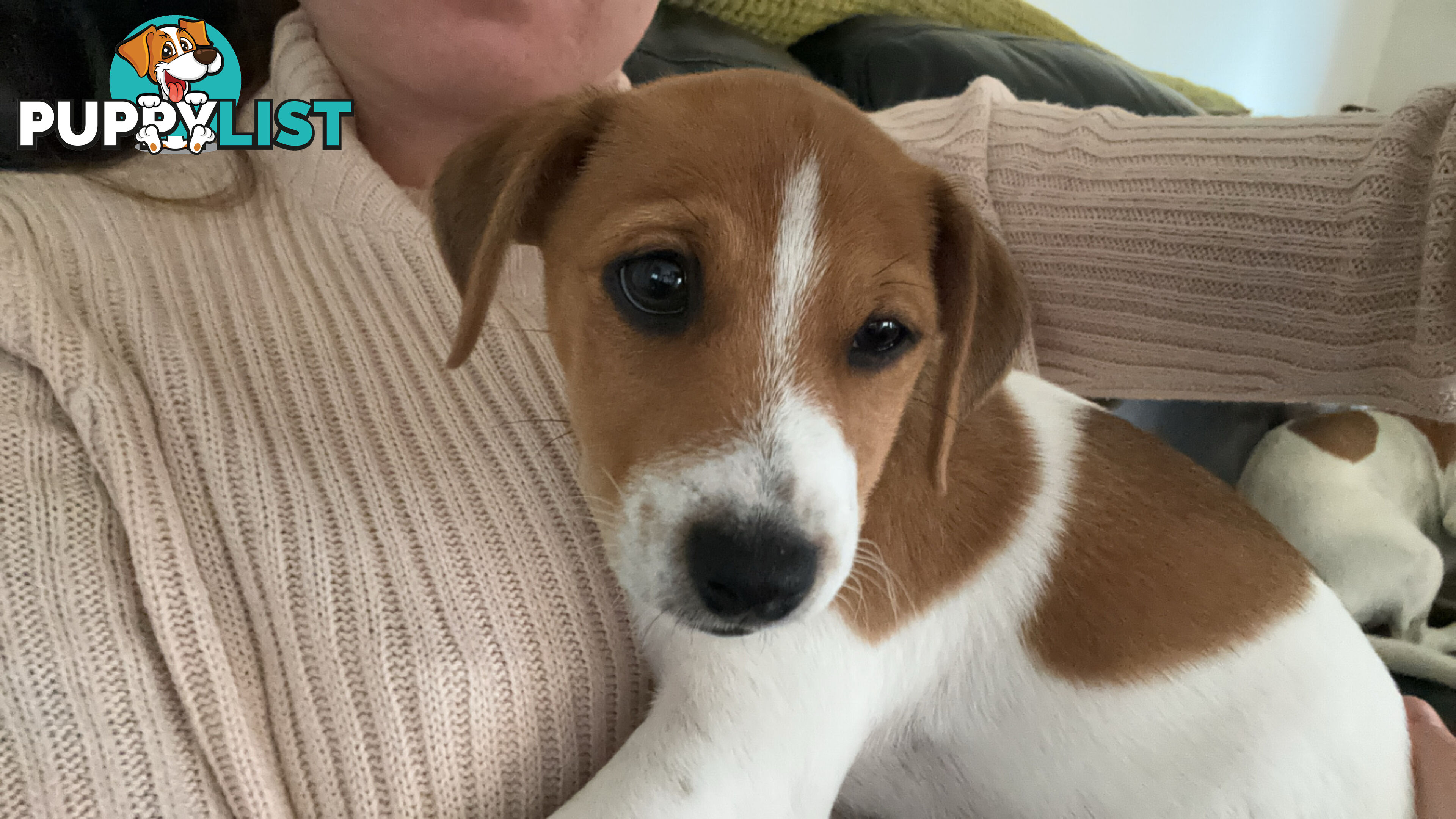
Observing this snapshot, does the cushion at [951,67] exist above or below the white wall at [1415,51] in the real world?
above

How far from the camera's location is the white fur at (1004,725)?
1.07 metres

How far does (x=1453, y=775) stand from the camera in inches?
50.1

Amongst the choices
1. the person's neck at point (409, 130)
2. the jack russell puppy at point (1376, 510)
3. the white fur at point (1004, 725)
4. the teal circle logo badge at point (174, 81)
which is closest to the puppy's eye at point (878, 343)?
the white fur at point (1004, 725)

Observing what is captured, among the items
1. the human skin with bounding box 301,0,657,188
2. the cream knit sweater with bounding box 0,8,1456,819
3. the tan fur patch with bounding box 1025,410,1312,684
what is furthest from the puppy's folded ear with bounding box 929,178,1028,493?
the human skin with bounding box 301,0,657,188

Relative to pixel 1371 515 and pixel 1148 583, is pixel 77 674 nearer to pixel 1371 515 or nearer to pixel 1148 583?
pixel 1148 583

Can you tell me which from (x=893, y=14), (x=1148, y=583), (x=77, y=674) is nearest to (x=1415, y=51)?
(x=893, y=14)

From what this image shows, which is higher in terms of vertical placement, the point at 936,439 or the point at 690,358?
the point at 690,358

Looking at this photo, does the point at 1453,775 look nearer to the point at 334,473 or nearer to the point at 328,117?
the point at 334,473

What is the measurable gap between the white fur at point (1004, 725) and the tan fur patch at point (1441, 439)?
5.61ft

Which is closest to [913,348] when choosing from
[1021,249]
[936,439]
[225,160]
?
[936,439]

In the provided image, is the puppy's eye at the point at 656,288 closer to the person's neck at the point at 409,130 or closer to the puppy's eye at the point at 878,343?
the puppy's eye at the point at 878,343

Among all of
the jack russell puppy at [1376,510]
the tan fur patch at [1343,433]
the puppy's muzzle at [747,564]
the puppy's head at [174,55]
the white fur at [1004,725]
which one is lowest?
the jack russell puppy at [1376,510]

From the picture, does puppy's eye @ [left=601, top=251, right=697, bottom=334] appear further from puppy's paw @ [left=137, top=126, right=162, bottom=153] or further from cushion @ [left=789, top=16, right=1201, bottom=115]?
cushion @ [left=789, top=16, right=1201, bottom=115]

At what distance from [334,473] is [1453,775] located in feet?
5.71
